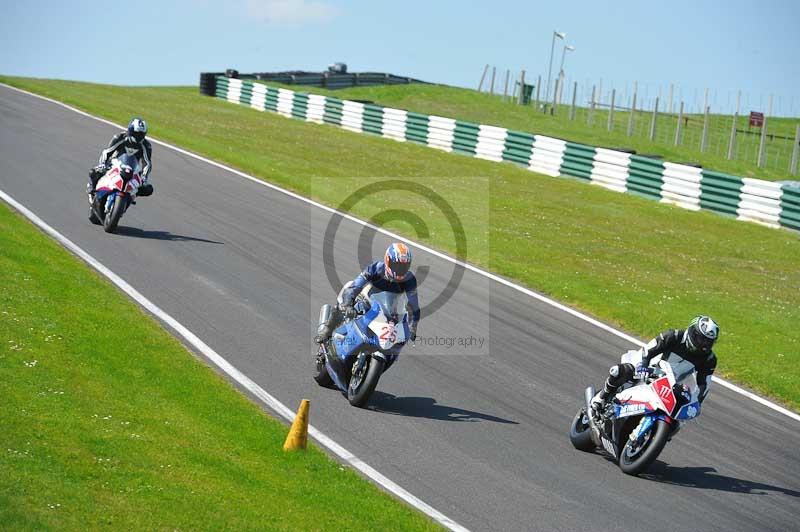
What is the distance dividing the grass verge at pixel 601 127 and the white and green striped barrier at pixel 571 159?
8.52 metres

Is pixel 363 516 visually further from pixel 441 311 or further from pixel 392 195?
pixel 392 195

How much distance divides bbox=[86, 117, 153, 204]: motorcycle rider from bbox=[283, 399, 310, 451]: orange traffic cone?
10575 mm

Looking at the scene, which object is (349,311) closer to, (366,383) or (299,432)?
(366,383)

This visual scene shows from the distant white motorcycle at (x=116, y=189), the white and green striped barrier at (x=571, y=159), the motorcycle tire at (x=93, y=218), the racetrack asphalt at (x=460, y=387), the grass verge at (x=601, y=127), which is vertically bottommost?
the racetrack asphalt at (x=460, y=387)

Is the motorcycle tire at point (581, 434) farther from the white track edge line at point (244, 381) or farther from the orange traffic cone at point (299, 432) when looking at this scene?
the orange traffic cone at point (299, 432)

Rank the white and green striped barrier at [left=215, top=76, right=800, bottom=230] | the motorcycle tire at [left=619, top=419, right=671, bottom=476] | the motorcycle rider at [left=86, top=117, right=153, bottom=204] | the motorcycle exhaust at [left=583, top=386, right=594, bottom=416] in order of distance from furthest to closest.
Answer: the white and green striped barrier at [left=215, top=76, right=800, bottom=230]
the motorcycle rider at [left=86, top=117, right=153, bottom=204]
the motorcycle exhaust at [left=583, top=386, right=594, bottom=416]
the motorcycle tire at [left=619, top=419, right=671, bottom=476]

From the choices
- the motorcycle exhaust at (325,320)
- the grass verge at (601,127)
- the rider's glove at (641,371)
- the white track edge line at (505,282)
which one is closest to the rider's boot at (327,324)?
the motorcycle exhaust at (325,320)

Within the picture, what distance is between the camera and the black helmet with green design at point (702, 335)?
10.5m

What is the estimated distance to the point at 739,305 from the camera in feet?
63.8

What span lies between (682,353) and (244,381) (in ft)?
16.3

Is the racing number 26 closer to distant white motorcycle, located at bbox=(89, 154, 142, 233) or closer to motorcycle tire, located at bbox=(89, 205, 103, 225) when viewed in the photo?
distant white motorcycle, located at bbox=(89, 154, 142, 233)

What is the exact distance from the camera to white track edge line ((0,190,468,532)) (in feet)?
29.6

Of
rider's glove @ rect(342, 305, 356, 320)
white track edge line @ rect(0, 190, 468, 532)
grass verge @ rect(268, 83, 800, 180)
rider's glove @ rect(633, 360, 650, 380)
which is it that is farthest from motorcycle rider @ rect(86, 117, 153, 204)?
grass verge @ rect(268, 83, 800, 180)

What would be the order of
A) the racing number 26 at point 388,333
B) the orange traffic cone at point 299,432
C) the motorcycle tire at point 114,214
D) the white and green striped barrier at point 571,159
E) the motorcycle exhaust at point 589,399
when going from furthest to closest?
the white and green striped barrier at point 571,159 → the motorcycle tire at point 114,214 → the motorcycle exhaust at point 589,399 → the racing number 26 at point 388,333 → the orange traffic cone at point 299,432
